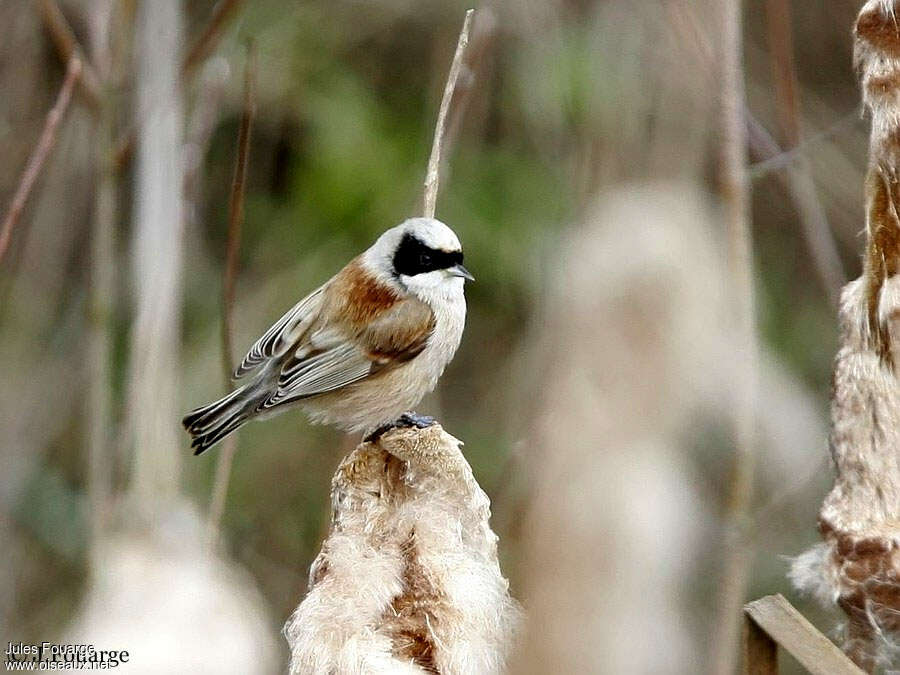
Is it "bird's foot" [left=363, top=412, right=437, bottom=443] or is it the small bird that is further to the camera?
the small bird

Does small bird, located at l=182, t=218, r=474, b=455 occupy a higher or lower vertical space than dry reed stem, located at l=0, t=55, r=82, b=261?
lower

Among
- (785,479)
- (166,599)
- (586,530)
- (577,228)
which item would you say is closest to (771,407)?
(785,479)

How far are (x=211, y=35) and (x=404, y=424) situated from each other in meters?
1.00

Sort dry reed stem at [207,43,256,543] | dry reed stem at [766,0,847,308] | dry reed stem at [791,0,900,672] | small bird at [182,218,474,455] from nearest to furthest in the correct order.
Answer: dry reed stem at [791,0,900,672]
dry reed stem at [207,43,256,543]
dry reed stem at [766,0,847,308]
small bird at [182,218,474,455]

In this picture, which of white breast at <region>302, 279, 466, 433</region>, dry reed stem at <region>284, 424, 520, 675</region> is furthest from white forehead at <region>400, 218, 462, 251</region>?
dry reed stem at <region>284, 424, 520, 675</region>

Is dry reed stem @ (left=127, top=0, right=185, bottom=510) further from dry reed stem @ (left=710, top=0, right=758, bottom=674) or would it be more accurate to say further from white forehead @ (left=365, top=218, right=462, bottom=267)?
dry reed stem @ (left=710, top=0, right=758, bottom=674)

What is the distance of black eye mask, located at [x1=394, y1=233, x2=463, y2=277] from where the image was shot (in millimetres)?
2674

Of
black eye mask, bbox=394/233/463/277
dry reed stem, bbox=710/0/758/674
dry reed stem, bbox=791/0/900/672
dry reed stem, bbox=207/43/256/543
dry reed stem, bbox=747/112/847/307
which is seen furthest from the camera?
black eye mask, bbox=394/233/463/277

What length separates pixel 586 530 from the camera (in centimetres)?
114

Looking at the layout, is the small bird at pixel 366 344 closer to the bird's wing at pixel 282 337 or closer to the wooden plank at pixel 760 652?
the bird's wing at pixel 282 337

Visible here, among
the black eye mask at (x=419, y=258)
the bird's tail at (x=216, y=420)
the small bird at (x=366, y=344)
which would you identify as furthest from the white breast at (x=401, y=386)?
the bird's tail at (x=216, y=420)

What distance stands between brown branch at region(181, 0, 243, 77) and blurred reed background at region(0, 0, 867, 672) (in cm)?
4

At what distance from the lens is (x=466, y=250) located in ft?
13.5

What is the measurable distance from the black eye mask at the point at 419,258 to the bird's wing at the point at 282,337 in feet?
0.88
